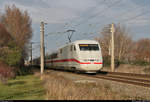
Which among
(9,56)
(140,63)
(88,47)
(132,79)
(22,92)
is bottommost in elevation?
(22,92)

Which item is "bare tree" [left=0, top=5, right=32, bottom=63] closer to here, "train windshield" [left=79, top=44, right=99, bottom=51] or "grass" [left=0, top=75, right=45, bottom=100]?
"train windshield" [left=79, top=44, right=99, bottom=51]

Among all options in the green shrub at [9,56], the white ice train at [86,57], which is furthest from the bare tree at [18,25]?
the white ice train at [86,57]

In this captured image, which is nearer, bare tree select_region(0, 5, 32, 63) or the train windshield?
the train windshield

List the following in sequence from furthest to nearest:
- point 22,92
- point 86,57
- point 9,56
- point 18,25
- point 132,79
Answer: point 18,25 → point 9,56 → point 86,57 → point 132,79 → point 22,92

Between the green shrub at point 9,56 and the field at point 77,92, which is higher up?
the green shrub at point 9,56

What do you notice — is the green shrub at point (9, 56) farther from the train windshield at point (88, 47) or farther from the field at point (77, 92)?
the field at point (77, 92)

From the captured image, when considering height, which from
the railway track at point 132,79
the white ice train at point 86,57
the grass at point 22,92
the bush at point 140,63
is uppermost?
the white ice train at point 86,57

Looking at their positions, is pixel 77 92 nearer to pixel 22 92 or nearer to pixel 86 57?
pixel 22 92

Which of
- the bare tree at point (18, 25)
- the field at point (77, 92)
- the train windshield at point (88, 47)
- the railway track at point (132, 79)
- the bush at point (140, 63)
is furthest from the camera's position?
the bare tree at point (18, 25)

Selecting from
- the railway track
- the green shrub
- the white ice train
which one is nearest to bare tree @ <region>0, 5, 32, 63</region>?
the green shrub

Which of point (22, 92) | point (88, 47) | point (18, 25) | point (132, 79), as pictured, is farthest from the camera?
point (18, 25)

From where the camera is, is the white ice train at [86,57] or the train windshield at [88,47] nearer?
the white ice train at [86,57]

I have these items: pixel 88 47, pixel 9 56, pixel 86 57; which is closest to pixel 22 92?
pixel 86 57

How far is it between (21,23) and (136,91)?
30.5 meters
